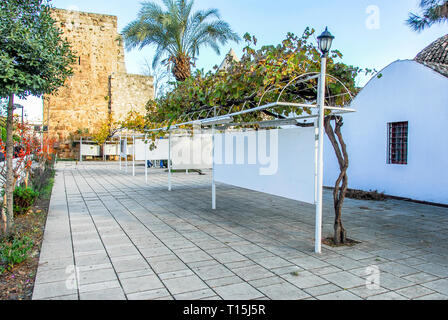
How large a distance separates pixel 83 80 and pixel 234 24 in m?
15.3

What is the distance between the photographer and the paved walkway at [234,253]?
3.09 meters

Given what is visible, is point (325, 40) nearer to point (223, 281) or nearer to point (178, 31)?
point (223, 281)

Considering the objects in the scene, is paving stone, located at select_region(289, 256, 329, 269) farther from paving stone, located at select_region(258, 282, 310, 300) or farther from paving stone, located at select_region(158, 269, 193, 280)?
paving stone, located at select_region(158, 269, 193, 280)

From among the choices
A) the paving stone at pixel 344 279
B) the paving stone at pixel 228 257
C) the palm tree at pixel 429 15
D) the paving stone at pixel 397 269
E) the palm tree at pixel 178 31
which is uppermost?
the palm tree at pixel 429 15

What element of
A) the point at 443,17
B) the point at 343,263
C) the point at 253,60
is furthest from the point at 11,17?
the point at 443,17

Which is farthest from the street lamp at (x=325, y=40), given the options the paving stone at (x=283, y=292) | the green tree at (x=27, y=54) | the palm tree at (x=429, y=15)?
the palm tree at (x=429, y=15)

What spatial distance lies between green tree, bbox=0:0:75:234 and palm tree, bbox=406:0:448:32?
55.7 ft

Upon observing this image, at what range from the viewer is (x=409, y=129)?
8.45 meters

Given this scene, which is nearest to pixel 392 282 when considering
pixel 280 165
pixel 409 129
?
pixel 280 165

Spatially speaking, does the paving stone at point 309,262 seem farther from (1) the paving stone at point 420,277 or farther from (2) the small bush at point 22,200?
(2) the small bush at point 22,200

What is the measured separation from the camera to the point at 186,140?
9.90 m

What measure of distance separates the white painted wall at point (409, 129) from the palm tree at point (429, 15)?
30.1 feet

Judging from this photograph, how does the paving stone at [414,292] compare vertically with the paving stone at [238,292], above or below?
below
